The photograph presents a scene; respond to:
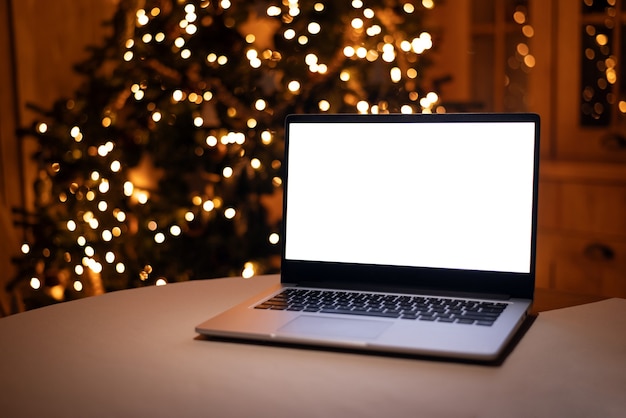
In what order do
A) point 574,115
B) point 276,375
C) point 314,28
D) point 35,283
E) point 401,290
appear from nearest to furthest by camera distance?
1. point 276,375
2. point 401,290
3. point 314,28
4. point 35,283
5. point 574,115

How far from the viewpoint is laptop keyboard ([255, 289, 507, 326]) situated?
1.05 m

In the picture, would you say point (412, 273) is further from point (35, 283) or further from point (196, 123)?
point (35, 283)

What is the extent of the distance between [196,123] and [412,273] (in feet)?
3.90

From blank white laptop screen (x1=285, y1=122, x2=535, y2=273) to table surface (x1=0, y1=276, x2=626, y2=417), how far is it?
0.15 m

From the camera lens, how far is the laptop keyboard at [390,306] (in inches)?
41.2

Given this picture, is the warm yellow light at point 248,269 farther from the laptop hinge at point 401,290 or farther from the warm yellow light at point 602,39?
the warm yellow light at point 602,39

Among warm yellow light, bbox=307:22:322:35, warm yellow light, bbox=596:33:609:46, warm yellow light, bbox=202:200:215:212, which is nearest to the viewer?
warm yellow light, bbox=307:22:322:35

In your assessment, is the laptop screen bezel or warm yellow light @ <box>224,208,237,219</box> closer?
the laptop screen bezel

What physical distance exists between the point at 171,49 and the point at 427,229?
1.30m

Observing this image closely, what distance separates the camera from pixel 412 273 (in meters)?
1.21

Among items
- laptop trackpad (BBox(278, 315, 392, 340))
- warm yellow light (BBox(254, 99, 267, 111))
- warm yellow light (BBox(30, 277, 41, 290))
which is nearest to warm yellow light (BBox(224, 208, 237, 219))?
warm yellow light (BBox(254, 99, 267, 111))

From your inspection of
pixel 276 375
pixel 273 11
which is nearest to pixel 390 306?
pixel 276 375

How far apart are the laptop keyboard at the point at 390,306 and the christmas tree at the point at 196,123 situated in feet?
3.69

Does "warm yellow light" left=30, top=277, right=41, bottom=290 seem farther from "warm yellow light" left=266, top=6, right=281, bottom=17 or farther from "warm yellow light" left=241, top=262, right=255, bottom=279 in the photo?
"warm yellow light" left=266, top=6, right=281, bottom=17
